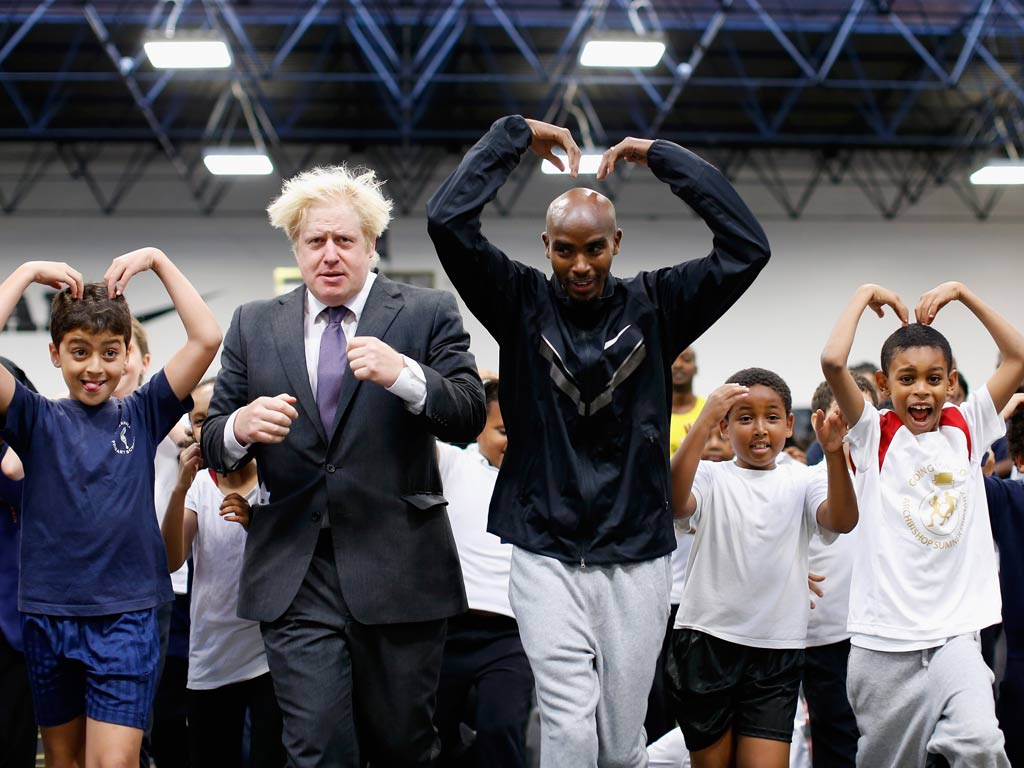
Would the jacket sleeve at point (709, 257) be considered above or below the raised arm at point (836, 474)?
above

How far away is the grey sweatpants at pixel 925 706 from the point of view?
3.10 metres

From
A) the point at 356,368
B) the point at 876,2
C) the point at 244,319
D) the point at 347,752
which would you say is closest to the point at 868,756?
the point at 347,752

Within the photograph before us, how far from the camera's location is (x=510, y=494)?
2861 millimetres

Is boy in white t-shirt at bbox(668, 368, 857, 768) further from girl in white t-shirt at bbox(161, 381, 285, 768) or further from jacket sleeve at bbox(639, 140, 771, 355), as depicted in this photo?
girl in white t-shirt at bbox(161, 381, 285, 768)

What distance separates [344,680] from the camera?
2779mm

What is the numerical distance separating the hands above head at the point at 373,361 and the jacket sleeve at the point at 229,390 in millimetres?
502

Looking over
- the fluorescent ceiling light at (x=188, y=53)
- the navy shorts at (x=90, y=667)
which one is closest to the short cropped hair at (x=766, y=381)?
the navy shorts at (x=90, y=667)

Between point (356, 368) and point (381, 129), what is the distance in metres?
13.2

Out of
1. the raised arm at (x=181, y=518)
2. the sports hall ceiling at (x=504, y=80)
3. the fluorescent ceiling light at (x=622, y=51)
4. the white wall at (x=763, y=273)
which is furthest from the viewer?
the white wall at (x=763, y=273)

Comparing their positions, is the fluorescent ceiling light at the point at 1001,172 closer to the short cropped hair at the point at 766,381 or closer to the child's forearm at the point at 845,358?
the short cropped hair at the point at 766,381

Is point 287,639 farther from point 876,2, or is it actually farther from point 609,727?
point 876,2

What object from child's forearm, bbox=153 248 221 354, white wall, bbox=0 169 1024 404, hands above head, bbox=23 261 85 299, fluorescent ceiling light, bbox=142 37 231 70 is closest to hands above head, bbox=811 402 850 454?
child's forearm, bbox=153 248 221 354

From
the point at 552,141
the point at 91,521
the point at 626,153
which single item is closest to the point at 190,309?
the point at 91,521

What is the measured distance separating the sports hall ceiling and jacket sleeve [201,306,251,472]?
9077mm
